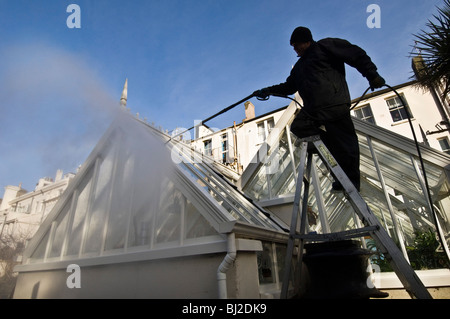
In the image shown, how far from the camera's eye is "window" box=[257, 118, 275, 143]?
18453 millimetres

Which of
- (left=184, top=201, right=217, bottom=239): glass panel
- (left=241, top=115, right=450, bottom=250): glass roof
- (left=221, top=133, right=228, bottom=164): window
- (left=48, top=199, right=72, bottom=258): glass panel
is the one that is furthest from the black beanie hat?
(left=221, top=133, right=228, bottom=164): window

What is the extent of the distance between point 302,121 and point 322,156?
1.47ft

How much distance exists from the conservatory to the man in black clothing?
0.99 metres

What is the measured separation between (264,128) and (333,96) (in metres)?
16.8

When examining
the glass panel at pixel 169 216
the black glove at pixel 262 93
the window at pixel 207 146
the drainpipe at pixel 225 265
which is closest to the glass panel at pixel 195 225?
the glass panel at pixel 169 216

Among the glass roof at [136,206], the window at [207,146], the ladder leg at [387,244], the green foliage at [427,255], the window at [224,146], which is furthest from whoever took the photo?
the window at [207,146]

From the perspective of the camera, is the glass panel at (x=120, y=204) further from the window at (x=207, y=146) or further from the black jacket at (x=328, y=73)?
the window at (x=207, y=146)

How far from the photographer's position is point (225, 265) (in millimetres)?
2330

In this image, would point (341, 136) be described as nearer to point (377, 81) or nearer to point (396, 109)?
point (377, 81)

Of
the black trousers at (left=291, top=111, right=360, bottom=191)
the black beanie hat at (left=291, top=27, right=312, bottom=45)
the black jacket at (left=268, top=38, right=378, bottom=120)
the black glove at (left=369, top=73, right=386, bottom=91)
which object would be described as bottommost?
the black trousers at (left=291, top=111, right=360, bottom=191)

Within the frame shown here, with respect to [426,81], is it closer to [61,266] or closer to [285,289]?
[285,289]

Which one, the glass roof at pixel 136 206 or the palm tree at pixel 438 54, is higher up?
the palm tree at pixel 438 54

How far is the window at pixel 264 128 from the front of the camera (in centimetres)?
1845

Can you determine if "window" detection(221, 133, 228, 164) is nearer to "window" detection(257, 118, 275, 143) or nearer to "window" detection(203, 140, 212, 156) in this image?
"window" detection(203, 140, 212, 156)
